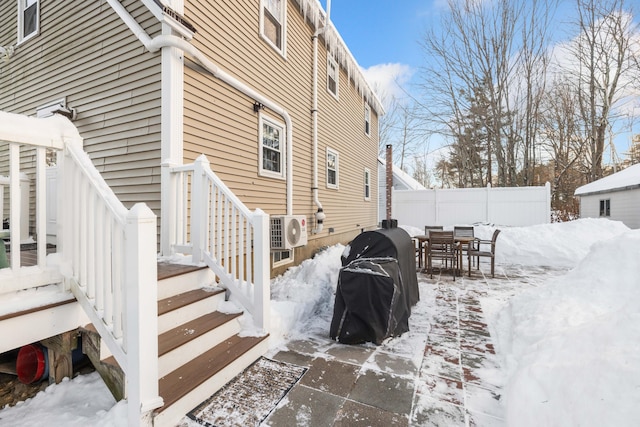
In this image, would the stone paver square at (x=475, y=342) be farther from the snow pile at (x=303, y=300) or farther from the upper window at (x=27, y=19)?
the upper window at (x=27, y=19)

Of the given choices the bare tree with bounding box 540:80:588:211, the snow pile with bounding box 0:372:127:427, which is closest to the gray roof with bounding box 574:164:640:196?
the bare tree with bounding box 540:80:588:211

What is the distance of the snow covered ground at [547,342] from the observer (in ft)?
5.39

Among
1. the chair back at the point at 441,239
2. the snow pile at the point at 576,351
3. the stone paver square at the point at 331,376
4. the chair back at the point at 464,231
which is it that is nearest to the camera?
the snow pile at the point at 576,351

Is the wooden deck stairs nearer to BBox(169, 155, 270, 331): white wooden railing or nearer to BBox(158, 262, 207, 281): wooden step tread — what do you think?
BBox(158, 262, 207, 281): wooden step tread

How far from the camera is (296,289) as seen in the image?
4359mm

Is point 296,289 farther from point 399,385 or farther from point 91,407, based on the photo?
point 91,407

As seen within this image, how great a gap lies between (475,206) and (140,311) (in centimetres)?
1256

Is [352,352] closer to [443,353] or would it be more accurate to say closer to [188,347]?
[443,353]

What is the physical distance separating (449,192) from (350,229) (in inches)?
211

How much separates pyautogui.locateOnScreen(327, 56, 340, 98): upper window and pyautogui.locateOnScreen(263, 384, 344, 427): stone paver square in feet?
24.5

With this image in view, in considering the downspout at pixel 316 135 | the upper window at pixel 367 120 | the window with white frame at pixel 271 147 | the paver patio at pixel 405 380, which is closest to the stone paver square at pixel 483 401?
the paver patio at pixel 405 380

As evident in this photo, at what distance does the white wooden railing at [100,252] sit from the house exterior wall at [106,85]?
1.64 metres

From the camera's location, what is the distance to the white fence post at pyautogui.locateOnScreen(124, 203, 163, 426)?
1690 mm

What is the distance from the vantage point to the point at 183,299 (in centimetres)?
270
